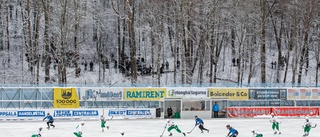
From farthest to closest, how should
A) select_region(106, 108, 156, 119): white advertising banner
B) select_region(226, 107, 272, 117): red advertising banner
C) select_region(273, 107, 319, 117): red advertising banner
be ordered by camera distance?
select_region(273, 107, 319, 117): red advertising banner < select_region(226, 107, 272, 117): red advertising banner < select_region(106, 108, 156, 119): white advertising banner

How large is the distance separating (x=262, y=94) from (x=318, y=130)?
14.9 meters

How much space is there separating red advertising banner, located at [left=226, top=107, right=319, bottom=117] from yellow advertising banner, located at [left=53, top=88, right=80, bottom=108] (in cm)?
1380

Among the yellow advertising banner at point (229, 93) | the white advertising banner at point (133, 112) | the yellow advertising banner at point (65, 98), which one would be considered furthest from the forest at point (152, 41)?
the white advertising banner at point (133, 112)

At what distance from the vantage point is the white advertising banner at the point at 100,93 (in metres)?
46.2

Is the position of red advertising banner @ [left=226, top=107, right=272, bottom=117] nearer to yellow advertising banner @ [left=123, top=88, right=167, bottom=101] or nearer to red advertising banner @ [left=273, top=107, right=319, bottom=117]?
red advertising banner @ [left=273, top=107, right=319, bottom=117]

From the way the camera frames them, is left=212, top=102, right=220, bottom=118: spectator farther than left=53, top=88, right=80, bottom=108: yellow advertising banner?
Yes

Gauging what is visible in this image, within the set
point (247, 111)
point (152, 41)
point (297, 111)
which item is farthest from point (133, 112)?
point (152, 41)

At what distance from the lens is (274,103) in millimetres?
50156

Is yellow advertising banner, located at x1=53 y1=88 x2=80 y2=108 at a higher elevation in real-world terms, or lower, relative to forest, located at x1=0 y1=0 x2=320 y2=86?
lower

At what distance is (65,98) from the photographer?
45.6m

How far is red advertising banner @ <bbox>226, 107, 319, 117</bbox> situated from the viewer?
48844 mm

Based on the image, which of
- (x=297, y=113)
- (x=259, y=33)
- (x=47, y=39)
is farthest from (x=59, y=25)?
(x=297, y=113)

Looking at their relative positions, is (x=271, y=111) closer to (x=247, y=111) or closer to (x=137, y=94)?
(x=247, y=111)

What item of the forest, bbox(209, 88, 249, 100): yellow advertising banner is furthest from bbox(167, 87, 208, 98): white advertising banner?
the forest
